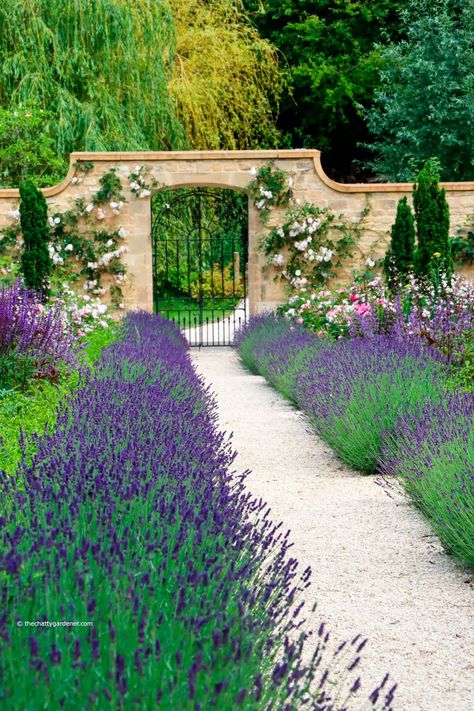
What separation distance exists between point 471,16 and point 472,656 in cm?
1881

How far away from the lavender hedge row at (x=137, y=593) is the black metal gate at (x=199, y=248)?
10.7 meters

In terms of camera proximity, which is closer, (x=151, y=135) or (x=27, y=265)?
(x=27, y=265)

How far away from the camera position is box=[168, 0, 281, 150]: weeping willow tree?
18094 millimetres

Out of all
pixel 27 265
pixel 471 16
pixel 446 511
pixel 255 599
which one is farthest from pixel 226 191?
pixel 255 599

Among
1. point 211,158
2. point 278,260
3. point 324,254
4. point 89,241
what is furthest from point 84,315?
point 324,254

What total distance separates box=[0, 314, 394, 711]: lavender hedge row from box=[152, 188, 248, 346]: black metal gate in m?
10.7

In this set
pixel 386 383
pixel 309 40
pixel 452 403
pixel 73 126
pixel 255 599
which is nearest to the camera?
pixel 255 599

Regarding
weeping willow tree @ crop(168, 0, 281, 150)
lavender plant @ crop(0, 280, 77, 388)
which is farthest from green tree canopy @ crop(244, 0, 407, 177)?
lavender plant @ crop(0, 280, 77, 388)

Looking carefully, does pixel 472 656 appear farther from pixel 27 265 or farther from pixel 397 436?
pixel 27 265

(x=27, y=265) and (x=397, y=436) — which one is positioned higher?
(x=27, y=265)

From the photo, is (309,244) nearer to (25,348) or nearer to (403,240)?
(403,240)

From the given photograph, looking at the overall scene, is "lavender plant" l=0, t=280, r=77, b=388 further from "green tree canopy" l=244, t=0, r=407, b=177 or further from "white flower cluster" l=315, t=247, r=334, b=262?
"green tree canopy" l=244, t=0, r=407, b=177

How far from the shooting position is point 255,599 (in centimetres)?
232

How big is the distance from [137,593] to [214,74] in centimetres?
1758
